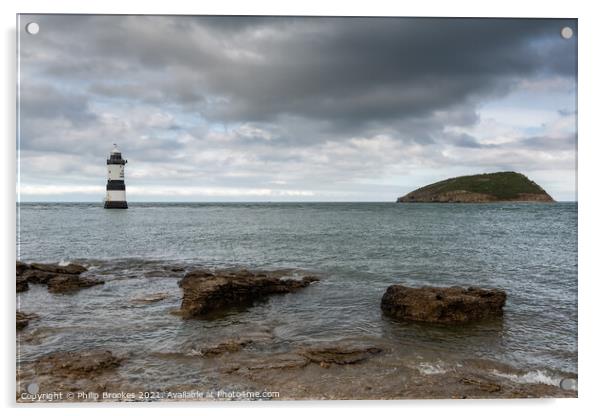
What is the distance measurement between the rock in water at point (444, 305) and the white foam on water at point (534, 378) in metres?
2.39

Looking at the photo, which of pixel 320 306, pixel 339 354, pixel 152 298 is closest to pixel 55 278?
pixel 152 298

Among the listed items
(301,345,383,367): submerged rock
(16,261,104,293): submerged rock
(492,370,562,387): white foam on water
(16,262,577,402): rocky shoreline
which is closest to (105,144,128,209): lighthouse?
(16,261,104,293): submerged rock

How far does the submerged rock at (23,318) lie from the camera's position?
727 centimetres

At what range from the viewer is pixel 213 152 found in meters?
9.75

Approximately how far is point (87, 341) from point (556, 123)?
9860mm

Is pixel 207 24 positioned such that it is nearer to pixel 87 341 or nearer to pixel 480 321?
pixel 87 341

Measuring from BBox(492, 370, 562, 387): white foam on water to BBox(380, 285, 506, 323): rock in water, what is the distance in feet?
7.83

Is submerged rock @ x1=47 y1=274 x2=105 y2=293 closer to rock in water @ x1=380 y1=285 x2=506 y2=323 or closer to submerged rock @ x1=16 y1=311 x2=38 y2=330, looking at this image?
submerged rock @ x1=16 y1=311 x2=38 y2=330

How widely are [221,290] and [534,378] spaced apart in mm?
6980

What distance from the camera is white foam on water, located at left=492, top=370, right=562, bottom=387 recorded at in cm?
599

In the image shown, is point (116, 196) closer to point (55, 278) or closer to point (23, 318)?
point (55, 278)

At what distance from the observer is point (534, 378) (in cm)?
606

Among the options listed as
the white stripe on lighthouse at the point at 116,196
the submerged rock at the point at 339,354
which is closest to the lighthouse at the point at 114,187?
the white stripe on lighthouse at the point at 116,196
